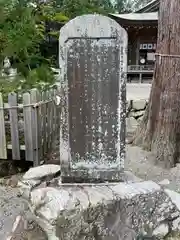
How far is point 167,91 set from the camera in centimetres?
381

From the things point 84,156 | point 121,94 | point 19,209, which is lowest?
point 19,209

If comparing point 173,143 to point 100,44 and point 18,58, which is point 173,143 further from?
point 18,58

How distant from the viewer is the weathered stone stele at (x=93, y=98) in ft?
7.78

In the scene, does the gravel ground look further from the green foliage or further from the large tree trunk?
the green foliage

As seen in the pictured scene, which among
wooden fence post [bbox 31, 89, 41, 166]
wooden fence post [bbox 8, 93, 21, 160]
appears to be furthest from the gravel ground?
wooden fence post [bbox 8, 93, 21, 160]

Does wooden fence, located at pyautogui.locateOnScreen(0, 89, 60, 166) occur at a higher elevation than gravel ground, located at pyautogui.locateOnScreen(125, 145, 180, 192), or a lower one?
higher

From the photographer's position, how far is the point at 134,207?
2.39 meters

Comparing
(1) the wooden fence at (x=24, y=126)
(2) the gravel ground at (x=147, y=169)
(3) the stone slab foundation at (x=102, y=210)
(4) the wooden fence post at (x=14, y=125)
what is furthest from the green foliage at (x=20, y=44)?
(3) the stone slab foundation at (x=102, y=210)

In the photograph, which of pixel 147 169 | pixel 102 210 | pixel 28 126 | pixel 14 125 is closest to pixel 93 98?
pixel 102 210

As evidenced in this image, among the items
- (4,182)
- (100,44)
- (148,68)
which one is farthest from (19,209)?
(148,68)

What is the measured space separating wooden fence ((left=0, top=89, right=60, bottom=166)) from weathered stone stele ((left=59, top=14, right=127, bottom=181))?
1237mm

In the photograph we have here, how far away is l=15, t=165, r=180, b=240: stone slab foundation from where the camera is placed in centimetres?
215

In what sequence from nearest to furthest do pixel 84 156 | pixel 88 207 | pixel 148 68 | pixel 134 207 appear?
pixel 88 207 < pixel 134 207 < pixel 84 156 < pixel 148 68

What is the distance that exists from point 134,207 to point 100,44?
4.38ft
